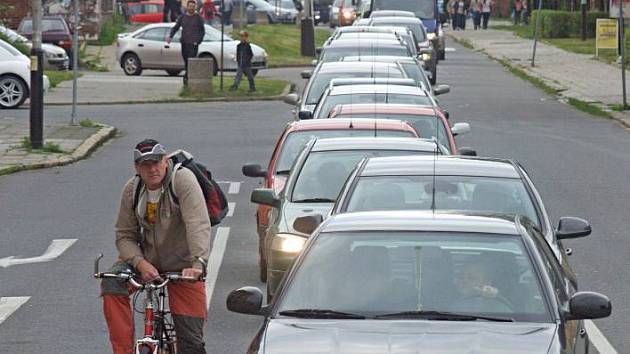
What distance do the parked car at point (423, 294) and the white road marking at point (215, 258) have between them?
4.89m

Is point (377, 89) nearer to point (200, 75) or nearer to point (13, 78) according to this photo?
point (13, 78)

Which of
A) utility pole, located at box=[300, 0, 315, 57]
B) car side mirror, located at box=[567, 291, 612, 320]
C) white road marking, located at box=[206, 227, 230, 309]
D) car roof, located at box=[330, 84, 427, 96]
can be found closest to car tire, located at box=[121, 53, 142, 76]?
utility pole, located at box=[300, 0, 315, 57]

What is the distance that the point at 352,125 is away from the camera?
1516 cm

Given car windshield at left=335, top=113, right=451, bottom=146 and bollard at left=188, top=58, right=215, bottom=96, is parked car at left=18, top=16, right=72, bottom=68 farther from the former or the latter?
car windshield at left=335, top=113, right=451, bottom=146

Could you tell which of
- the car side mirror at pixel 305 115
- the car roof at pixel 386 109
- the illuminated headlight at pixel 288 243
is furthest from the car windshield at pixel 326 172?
the car side mirror at pixel 305 115

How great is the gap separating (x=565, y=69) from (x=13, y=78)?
19.0 metres

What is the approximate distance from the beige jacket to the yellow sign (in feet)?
120

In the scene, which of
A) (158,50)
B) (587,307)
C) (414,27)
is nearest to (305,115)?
(587,307)

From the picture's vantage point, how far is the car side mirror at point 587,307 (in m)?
7.29

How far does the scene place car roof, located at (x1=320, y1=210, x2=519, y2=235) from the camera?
7754mm

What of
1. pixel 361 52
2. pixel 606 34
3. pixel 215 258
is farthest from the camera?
pixel 606 34

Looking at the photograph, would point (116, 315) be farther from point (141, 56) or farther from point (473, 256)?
point (141, 56)

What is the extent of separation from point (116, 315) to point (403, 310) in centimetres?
178

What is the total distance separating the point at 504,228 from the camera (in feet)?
25.6
